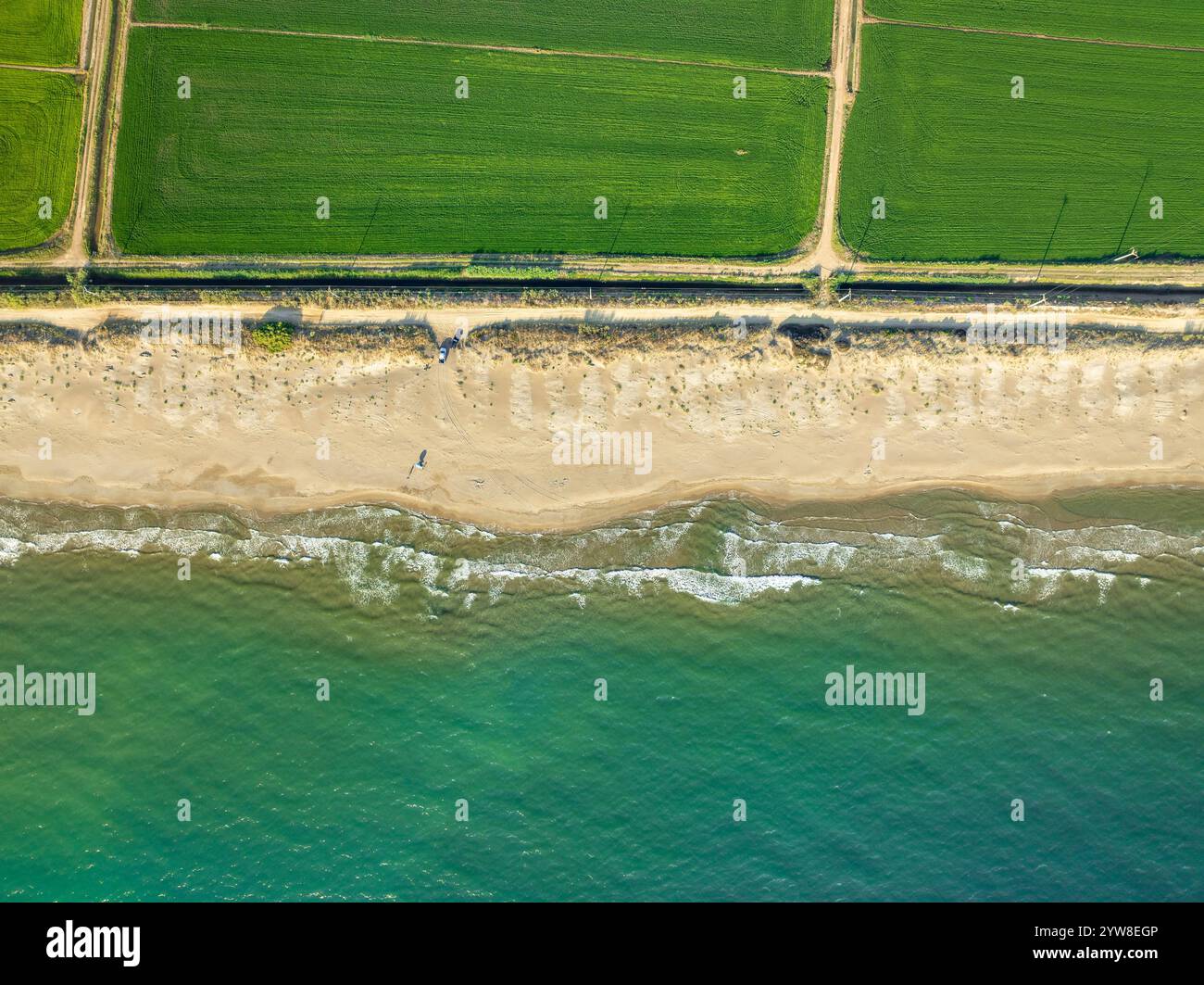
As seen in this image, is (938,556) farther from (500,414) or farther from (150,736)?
(150,736)

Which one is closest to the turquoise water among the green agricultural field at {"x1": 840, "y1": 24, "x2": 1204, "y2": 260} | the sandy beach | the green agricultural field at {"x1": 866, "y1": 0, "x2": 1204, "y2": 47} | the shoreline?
the shoreline

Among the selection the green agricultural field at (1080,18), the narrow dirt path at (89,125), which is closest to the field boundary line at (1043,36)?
the green agricultural field at (1080,18)

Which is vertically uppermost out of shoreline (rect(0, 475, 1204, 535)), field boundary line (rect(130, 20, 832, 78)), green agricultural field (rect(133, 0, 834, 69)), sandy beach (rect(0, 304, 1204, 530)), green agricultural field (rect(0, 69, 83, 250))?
green agricultural field (rect(133, 0, 834, 69))

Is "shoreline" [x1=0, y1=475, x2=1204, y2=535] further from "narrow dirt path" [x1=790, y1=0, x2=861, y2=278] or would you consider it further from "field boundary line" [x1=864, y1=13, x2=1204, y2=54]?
"field boundary line" [x1=864, y1=13, x2=1204, y2=54]

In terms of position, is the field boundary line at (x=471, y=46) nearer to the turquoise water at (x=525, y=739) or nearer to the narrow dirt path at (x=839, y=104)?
the narrow dirt path at (x=839, y=104)

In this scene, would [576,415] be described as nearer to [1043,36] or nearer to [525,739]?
[525,739]

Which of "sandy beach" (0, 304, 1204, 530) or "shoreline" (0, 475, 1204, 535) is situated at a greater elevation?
"sandy beach" (0, 304, 1204, 530)

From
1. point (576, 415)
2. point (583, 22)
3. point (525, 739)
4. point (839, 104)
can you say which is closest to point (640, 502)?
point (576, 415)

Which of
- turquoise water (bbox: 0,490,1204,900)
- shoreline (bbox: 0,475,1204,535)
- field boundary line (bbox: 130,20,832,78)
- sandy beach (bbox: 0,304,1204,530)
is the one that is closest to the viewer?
turquoise water (bbox: 0,490,1204,900)
